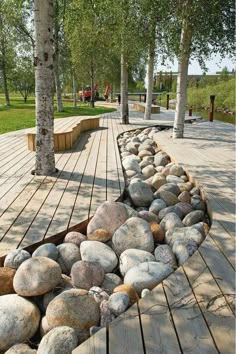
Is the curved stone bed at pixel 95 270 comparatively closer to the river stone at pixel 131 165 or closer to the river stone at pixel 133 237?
the river stone at pixel 133 237

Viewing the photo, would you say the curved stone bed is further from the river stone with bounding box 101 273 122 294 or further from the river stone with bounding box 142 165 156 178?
the river stone with bounding box 142 165 156 178

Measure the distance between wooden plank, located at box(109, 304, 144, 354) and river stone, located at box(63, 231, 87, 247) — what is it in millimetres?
1174

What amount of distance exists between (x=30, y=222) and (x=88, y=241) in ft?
2.26

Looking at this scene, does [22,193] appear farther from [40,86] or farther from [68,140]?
[68,140]

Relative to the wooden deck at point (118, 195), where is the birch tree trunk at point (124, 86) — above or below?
above

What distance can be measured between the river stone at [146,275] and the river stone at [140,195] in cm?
156

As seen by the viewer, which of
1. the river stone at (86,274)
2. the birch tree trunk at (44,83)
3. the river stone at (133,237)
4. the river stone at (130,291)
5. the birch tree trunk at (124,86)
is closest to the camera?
the river stone at (130,291)

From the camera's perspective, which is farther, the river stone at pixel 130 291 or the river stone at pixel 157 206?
the river stone at pixel 157 206

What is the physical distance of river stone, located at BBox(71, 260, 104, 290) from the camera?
2449 mm

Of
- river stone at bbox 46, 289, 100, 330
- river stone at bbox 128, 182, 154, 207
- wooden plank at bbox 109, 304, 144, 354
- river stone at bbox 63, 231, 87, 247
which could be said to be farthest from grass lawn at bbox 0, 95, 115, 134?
wooden plank at bbox 109, 304, 144, 354

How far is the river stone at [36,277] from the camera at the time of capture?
90.7 inches

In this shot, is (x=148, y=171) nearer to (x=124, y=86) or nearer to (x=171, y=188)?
(x=171, y=188)

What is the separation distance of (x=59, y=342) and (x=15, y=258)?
37.5 inches

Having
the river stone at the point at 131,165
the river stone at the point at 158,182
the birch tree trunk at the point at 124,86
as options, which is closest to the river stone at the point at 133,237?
the river stone at the point at 158,182
